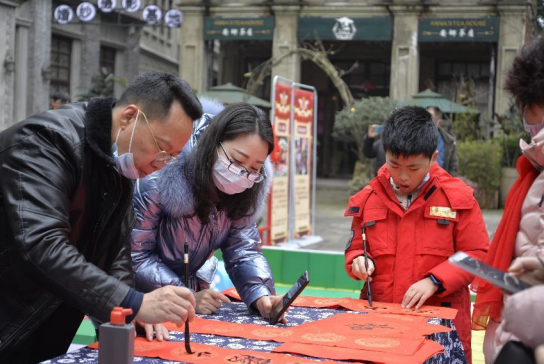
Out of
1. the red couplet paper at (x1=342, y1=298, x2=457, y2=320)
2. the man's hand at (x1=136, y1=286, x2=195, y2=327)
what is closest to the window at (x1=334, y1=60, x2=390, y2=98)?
the red couplet paper at (x1=342, y1=298, x2=457, y2=320)

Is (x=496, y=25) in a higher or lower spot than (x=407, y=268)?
higher

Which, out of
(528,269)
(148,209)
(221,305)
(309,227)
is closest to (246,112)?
(148,209)

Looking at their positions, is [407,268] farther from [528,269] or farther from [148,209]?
[528,269]

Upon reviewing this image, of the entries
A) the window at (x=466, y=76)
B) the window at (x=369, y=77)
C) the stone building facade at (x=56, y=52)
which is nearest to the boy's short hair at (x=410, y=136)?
the stone building facade at (x=56, y=52)

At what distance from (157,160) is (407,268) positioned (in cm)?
132

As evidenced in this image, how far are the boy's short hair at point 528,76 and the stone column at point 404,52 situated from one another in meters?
19.7

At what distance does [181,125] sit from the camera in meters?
2.39

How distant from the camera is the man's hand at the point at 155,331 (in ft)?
7.79

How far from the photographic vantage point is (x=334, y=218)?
46.3ft

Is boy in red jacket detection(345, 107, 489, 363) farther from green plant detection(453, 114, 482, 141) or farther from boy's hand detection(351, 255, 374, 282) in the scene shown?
green plant detection(453, 114, 482, 141)

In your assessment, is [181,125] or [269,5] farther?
[269,5]

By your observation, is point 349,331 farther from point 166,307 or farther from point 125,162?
point 125,162

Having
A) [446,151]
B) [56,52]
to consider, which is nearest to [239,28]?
[56,52]

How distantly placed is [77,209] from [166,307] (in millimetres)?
517
